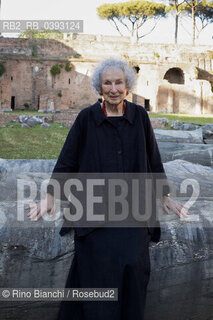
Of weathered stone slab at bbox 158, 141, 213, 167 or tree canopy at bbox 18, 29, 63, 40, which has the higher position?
tree canopy at bbox 18, 29, 63, 40

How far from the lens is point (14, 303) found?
1852 millimetres

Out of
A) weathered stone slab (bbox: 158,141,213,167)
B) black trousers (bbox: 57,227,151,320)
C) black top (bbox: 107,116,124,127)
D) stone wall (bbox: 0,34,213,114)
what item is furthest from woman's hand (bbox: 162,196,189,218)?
stone wall (bbox: 0,34,213,114)

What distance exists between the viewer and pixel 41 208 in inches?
78.4

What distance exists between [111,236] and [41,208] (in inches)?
17.2

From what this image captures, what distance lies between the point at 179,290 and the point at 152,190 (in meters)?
0.55

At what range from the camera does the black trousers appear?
1745 millimetres

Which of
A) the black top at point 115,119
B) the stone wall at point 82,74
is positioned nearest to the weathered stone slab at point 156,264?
the black top at point 115,119

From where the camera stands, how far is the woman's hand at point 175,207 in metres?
2.11

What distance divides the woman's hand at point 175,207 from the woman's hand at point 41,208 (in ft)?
2.13

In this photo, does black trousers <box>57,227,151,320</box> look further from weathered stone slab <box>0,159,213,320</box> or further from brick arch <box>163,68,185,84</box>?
brick arch <box>163,68,185,84</box>

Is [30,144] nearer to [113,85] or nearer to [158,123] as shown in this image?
[158,123]

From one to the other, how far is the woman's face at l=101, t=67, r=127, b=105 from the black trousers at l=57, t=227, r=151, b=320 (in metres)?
0.72

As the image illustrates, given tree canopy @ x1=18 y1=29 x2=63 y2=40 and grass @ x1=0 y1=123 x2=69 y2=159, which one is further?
tree canopy @ x1=18 y1=29 x2=63 y2=40

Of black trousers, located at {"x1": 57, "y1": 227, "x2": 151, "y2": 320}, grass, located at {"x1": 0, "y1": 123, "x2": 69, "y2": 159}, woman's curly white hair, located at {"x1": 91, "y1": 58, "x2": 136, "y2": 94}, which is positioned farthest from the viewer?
grass, located at {"x1": 0, "y1": 123, "x2": 69, "y2": 159}
